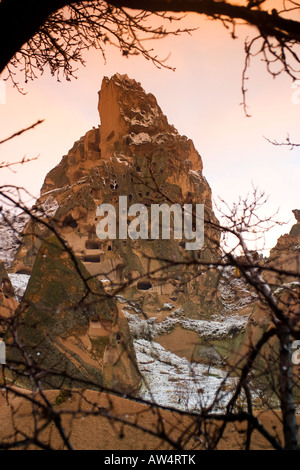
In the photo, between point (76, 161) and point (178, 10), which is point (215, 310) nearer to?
point (76, 161)

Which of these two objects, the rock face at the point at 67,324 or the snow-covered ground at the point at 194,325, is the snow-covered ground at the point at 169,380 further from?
the snow-covered ground at the point at 194,325

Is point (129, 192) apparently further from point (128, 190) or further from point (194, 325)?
point (194, 325)

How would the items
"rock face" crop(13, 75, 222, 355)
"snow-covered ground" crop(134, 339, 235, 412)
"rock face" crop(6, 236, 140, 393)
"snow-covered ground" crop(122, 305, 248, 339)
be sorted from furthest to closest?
"rock face" crop(13, 75, 222, 355) → "snow-covered ground" crop(122, 305, 248, 339) → "snow-covered ground" crop(134, 339, 235, 412) → "rock face" crop(6, 236, 140, 393)

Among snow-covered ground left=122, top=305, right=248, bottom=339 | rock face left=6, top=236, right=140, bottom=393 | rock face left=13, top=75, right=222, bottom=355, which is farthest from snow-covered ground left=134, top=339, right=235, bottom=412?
rock face left=13, top=75, right=222, bottom=355

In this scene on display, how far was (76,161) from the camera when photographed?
4453 cm

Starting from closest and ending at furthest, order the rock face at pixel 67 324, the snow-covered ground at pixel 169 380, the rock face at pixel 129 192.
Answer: the rock face at pixel 67 324, the snow-covered ground at pixel 169 380, the rock face at pixel 129 192

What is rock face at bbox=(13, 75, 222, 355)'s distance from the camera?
29.1 m

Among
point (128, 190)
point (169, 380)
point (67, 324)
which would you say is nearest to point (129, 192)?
point (128, 190)

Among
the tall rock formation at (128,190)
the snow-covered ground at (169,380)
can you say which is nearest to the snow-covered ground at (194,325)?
the tall rock formation at (128,190)

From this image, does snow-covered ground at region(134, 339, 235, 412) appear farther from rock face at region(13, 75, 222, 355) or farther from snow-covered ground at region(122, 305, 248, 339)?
rock face at region(13, 75, 222, 355)

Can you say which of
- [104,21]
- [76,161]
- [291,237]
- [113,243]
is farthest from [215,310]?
[104,21]

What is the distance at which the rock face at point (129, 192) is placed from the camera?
1147 inches

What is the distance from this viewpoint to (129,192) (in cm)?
3106
